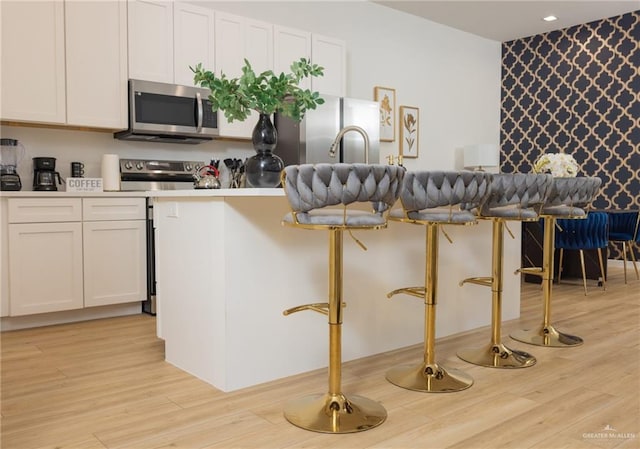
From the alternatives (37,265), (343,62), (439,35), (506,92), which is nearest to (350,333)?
(37,265)

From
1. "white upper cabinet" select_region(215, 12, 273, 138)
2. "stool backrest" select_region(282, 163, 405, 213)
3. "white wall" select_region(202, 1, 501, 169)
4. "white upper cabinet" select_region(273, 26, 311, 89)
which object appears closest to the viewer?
"stool backrest" select_region(282, 163, 405, 213)

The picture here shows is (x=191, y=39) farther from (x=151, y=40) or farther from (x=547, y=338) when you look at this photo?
(x=547, y=338)

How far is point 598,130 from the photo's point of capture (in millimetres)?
6492

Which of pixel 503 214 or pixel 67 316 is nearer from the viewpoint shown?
pixel 503 214

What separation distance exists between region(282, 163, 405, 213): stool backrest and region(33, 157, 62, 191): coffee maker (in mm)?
2644

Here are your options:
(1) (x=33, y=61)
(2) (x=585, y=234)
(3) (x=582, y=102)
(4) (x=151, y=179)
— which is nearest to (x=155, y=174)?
(4) (x=151, y=179)

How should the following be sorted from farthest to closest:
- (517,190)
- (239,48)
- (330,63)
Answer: (330,63) < (239,48) < (517,190)

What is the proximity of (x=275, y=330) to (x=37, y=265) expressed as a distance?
6.42ft

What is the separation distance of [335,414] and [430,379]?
1.91ft

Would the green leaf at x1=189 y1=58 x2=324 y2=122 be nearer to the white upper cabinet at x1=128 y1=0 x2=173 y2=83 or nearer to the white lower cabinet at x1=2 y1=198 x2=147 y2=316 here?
the white lower cabinet at x1=2 y1=198 x2=147 y2=316

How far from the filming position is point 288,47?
498cm

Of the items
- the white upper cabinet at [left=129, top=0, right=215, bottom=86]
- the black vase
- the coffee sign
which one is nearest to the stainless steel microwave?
the white upper cabinet at [left=129, top=0, right=215, bottom=86]

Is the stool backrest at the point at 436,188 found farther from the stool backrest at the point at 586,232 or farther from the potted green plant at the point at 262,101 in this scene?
the stool backrest at the point at 586,232

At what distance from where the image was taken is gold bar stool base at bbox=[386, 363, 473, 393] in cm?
237
